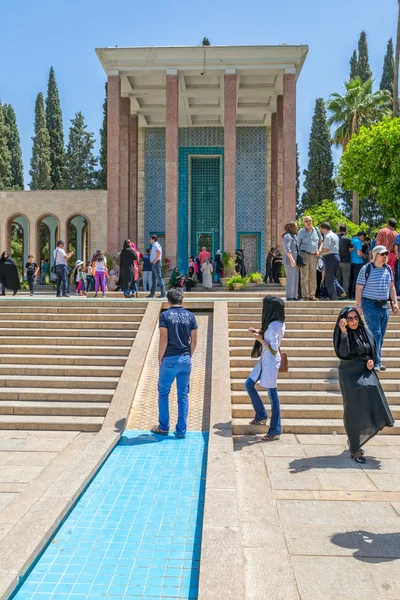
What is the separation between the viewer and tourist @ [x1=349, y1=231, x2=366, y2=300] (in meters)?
11.9

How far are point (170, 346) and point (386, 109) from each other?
31.1 m

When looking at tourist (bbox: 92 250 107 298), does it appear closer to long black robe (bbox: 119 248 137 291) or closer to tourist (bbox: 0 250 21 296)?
long black robe (bbox: 119 248 137 291)

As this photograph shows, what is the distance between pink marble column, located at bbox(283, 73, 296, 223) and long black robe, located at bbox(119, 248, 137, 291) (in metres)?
9.75

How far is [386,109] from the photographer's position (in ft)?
109

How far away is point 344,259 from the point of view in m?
12.4

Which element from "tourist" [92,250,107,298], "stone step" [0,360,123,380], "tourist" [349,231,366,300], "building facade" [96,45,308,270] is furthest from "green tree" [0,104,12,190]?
"stone step" [0,360,123,380]

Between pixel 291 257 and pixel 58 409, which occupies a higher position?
pixel 291 257

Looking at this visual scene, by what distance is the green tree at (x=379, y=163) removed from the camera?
22328mm

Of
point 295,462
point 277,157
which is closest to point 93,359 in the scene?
point 295,462

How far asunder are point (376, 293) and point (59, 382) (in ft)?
15.1

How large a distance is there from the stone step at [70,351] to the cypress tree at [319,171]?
33595mm

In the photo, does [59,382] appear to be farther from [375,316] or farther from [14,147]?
[14,147]

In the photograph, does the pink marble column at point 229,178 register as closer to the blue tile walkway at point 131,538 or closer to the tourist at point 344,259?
the tourist at point 344,259

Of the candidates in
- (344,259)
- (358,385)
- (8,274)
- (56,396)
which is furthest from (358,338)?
(8,274)
